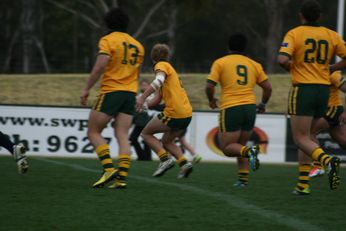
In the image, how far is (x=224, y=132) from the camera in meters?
9.89

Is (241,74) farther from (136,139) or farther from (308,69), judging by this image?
(136,139)

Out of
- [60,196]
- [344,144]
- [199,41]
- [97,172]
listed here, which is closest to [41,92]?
[97,172]

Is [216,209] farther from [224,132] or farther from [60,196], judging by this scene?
[224,132]

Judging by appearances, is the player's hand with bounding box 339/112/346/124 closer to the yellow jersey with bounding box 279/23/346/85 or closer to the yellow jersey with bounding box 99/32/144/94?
the yellow jersey with bounding box 279/23/346/85

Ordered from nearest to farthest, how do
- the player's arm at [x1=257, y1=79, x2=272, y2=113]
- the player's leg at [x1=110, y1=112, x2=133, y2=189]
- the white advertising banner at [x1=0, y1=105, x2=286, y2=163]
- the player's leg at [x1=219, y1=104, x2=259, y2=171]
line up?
the player's leg at [x1=110, y1=112, x2=133, y2=189]
the player's leg at [x1=219, y1=104, x2=259, y2=171]
the player's arm at [x1=257, y1=79, x2=272, y2=113]
the white advertising banner at [x1=0, y1=105, x2=286, y2=163]

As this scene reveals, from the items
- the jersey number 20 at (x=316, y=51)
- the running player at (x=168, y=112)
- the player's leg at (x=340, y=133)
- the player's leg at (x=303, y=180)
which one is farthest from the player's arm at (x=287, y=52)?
the player's leg at (x=340, y=133)

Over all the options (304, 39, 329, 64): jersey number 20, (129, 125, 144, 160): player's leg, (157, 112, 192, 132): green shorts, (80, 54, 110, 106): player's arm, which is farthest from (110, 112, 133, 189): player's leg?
(129, 125, 144, 160): player's leg

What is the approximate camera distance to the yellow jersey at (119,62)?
908cm

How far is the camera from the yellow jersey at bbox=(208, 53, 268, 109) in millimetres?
9805

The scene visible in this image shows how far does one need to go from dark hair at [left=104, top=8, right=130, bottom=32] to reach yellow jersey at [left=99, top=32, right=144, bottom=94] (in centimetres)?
7

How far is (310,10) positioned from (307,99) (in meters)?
0.93

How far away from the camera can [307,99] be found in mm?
8609

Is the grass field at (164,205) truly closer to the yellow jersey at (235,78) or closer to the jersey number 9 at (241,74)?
the yellow jersey at (235,78)

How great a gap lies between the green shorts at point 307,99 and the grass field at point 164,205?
92cm
